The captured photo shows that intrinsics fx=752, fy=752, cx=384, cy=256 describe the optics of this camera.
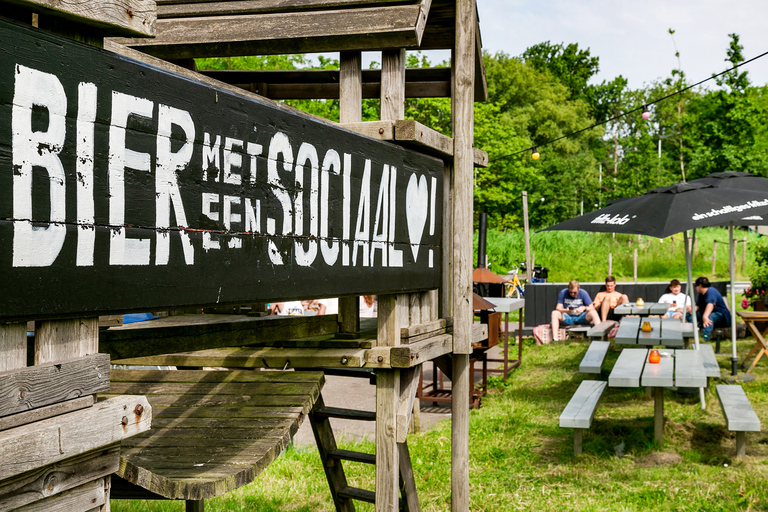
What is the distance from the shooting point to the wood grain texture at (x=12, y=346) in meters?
1.77

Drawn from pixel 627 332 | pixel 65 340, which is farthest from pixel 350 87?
pixel 627 332

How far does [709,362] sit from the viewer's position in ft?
24.1

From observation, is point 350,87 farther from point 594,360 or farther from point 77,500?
point 594,360

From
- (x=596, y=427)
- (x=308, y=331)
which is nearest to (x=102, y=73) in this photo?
(x=308, y=331)

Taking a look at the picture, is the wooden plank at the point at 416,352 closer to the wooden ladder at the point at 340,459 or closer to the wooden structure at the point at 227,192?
the wooden structure at the point at 227,192

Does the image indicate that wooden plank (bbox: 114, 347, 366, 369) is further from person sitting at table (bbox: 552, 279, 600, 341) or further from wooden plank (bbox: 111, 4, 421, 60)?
person sitting at table (bbox: 552, 279, 600, 341)

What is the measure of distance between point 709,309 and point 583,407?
6.26m

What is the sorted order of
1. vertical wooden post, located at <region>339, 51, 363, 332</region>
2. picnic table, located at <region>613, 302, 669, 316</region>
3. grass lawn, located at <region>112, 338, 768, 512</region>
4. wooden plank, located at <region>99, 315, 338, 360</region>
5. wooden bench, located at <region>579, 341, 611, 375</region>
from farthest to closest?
picnic table, located at <region>613, 302, 669, 316</region>
wooden bench, located at <region>579, 341, 611, 375</region>
grass lawn, located at <region>112, 338, 768, 512</region>
vertical wooden post, located at <region>339, 51, 363, 332</region>
wooden plank, located at <region>99, 315, 338, 360</region>

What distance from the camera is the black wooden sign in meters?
1.79

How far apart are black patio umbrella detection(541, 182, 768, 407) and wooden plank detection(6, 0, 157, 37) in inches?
226

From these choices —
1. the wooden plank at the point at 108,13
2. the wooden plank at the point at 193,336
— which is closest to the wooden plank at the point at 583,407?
the wooden plank at the point at 193,336

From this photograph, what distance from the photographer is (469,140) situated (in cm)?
440

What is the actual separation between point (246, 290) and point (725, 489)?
430cm

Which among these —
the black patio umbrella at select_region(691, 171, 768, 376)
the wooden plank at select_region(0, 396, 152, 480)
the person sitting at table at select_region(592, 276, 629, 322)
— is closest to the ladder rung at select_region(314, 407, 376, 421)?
the wooden plank at select_region(0, 396, 152, 480)
